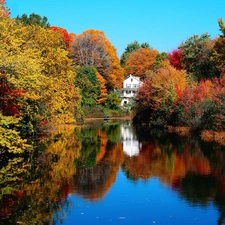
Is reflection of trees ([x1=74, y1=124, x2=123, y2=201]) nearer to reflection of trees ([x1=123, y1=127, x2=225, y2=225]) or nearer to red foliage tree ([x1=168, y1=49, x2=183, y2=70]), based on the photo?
reflection of trees ([x1=123, y1=127, x2=225, y2=225])

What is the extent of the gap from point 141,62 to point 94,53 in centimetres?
2804

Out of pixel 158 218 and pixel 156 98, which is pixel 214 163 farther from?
pixel 156 98

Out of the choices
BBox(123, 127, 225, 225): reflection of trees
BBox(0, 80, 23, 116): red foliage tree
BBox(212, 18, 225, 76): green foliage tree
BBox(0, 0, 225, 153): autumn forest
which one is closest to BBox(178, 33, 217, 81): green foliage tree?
BBox(0, 0, 225, 153): autumn forest

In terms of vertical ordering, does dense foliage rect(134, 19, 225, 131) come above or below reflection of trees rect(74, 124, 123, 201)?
above

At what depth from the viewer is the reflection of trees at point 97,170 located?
61.9 ft

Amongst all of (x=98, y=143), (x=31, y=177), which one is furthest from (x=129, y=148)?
(x=31, y=177)

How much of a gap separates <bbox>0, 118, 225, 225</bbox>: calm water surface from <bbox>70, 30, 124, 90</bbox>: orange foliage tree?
52.1 metres

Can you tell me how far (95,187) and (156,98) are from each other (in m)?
35.4

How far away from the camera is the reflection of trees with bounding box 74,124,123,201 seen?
18881mm

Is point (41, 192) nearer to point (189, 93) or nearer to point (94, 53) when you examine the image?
point (189, 93)

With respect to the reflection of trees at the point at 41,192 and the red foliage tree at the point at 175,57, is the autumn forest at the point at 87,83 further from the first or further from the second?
the reflection of trees at the point at 41,192

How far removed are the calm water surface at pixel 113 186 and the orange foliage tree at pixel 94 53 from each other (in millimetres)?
52121

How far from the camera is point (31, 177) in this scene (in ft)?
69.7

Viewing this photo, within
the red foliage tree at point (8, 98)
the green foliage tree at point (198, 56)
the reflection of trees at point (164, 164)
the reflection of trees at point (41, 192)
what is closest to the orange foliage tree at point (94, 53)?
the green foliage tree at point (198, 56)
